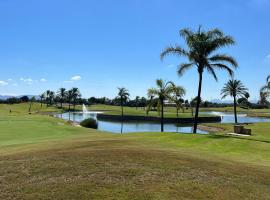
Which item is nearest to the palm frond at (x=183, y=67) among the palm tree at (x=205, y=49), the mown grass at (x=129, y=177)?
the palm tree at (x=205, y=49)


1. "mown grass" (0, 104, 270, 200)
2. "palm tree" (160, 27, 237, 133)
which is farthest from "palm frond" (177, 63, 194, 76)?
"mown grass" (0, 104, 270, 200)

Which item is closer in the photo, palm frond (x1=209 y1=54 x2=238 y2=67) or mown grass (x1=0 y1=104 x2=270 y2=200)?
mown grass (x1=0 y1=104 x2=270 y2=200)

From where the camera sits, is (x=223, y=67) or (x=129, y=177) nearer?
(x=129, y=177)

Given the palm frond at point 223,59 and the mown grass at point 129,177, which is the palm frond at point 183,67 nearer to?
the palm frond at point 223,59

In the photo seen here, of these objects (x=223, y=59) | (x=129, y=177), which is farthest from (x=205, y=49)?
(x=129, y=177)

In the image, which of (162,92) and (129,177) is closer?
(129,177)

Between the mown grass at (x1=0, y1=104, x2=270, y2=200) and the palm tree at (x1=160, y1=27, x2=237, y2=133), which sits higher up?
the palm tree at (x1=160, y1=27, x2=237, y2=133)

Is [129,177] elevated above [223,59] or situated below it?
below

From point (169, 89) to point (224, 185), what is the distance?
36397mm

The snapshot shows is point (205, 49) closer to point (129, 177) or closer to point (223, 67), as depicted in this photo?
point (223, 67)

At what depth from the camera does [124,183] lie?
9477 millimetres

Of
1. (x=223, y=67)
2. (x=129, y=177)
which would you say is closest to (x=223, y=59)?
(x=223, y=67)

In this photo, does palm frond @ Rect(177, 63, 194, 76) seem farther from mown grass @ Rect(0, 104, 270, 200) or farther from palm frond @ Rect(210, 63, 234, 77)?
mown grass @ Rect(0, 104, 270, 200)

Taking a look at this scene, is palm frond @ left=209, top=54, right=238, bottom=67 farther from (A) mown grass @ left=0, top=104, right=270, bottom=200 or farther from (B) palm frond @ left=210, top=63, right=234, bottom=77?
(A) mown grass @ left=0, top=104, right=270, bottom=200
